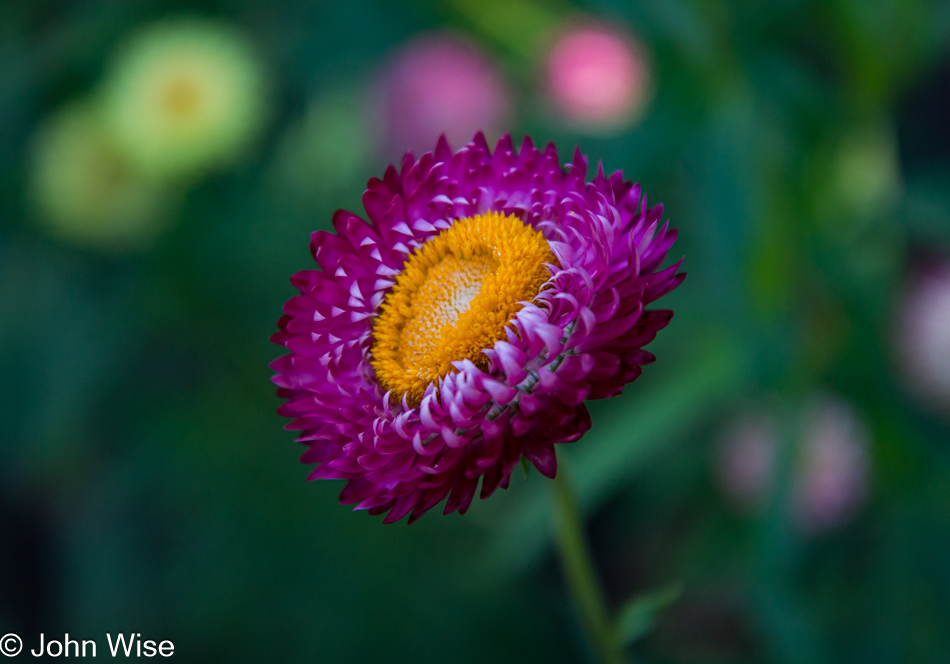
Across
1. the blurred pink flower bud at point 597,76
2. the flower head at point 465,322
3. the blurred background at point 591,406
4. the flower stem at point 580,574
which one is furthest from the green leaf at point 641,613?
the blurred pink flower bud at point 597,76

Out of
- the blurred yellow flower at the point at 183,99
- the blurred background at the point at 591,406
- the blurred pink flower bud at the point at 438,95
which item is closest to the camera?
the blurred background at the point at 591,406

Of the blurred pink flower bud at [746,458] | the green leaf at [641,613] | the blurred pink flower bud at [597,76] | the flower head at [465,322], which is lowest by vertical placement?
the green leaf at [641,613]

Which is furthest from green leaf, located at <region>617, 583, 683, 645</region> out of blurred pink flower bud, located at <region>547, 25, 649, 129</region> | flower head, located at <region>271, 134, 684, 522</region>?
blurred pink flower bud, located at <region>547, 25, 649, 129</region>

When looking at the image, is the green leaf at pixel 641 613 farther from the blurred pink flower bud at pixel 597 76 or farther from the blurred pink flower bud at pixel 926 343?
the blurred pink flower bud at pixel 597 76

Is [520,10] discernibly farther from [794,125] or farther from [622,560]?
[622,560]

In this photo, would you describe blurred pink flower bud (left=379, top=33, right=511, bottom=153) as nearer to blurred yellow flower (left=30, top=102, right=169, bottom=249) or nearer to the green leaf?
blurred yellow flower (left=30, top=102, right=169, bottom=249)

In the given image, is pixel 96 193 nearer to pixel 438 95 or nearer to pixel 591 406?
pixel 438 95

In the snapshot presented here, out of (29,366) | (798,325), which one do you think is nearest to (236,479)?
(29,366)
